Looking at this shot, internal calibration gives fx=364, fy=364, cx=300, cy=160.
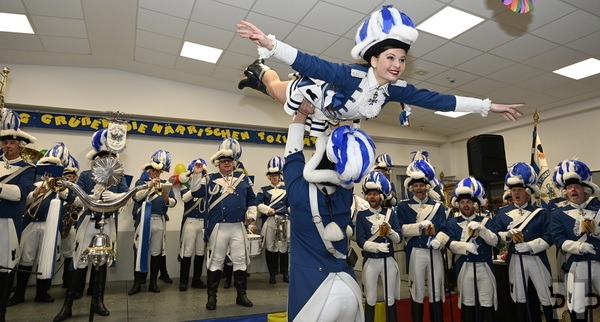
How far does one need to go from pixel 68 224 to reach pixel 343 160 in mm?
5226

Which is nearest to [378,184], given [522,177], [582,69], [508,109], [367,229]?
[367,229]

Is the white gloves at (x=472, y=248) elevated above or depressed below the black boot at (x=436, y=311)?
above

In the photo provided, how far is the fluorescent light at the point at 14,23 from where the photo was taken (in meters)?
5.34

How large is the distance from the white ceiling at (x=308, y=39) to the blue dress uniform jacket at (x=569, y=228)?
2608 mm

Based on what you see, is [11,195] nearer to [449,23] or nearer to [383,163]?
[383,163]

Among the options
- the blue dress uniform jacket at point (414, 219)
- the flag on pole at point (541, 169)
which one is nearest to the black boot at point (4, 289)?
the blue dress uniform jacket at point (414, 219)

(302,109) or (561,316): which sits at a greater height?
(302,109)

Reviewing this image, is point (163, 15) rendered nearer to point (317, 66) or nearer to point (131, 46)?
point (131, 46)

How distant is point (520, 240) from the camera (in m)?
4.12

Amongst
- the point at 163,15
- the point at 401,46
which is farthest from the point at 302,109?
the point at 163,15

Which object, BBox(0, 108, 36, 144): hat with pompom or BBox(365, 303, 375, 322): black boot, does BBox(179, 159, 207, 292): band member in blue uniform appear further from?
BBox(365, 303, 375, 322): black boot

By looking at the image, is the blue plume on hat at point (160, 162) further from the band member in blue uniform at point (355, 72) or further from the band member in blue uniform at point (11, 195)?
the band member in blue uniform at point (355, 72)

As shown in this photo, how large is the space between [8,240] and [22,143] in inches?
41.0

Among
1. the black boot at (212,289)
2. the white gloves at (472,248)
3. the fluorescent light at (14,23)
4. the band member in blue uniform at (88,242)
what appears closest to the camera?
the band member in blue uniform at (88,242)
